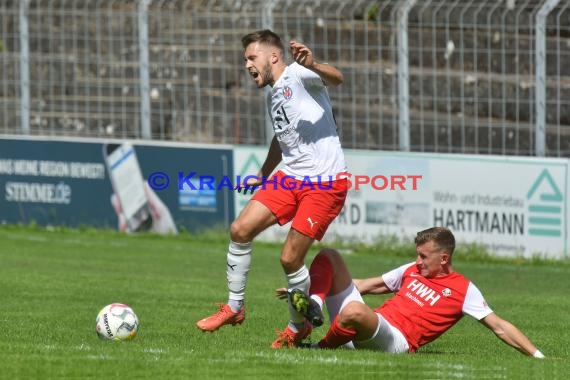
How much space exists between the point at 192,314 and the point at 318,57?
720cm

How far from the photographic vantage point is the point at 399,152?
16.9 m

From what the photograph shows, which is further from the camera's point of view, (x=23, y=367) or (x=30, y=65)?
(x=30, y=65)

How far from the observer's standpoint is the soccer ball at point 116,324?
9.18 metres

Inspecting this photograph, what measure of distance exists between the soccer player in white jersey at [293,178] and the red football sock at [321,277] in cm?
7

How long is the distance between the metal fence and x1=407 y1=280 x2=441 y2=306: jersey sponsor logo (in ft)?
24.0

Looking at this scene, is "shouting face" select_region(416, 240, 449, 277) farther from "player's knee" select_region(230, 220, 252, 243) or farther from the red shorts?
"player's knee" select_region(230, 220, 252, 243)

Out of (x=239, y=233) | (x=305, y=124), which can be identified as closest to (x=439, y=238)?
(x=305, y=124)

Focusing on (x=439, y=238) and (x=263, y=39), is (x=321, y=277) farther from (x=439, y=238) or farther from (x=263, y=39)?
(x=263, y=39)

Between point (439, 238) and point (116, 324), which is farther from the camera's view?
point (116, 324)

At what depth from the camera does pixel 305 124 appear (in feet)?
29.8

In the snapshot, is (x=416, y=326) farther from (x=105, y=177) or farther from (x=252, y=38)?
(x=105, y=177)

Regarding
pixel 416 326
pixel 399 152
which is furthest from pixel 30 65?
pixel 416 326

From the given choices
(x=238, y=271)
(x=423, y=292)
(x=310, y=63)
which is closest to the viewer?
(x=310, y=63)

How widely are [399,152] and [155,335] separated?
7.56 m
